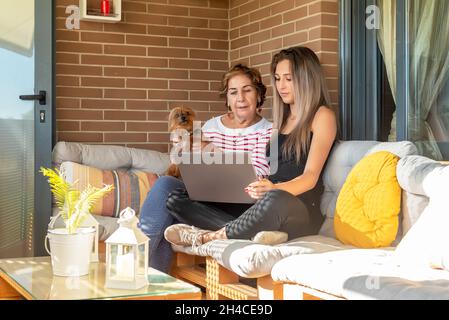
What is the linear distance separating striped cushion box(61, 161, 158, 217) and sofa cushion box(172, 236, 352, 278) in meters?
1.06

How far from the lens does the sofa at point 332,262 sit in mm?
2256

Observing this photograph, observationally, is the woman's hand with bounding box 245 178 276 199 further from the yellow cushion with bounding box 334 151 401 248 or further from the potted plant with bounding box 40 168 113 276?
the potted plant with bounding box 40 168 113 276

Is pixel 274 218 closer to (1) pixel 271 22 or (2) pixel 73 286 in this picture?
(2) pixel 73 286

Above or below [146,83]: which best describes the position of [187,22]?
above

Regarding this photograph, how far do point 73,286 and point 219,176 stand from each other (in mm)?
1112

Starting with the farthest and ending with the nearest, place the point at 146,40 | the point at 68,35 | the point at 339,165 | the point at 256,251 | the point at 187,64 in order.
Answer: the point at 187,64 → the point at 146,40 → the point at 68,35 → the point at 339,165 → the point at 256,251

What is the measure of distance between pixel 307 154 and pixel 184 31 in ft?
6.06

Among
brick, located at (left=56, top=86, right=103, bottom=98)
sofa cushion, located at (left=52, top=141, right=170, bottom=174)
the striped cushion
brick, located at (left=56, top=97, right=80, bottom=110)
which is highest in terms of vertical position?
brick, located at (left=56, top=86, right=103, bottom=98)

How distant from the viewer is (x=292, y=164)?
3.45 m

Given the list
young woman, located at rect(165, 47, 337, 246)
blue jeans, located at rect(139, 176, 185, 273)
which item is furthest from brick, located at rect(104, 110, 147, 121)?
young woman, located at rect(165, 47, 337, 246)

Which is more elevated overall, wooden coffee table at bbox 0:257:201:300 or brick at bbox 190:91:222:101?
brick at bbox 190:91:222:101

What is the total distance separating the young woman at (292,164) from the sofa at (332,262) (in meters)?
0.08

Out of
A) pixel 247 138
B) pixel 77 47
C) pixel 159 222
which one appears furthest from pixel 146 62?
pixel 159 222

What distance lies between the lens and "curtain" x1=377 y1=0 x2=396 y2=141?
145 inches
